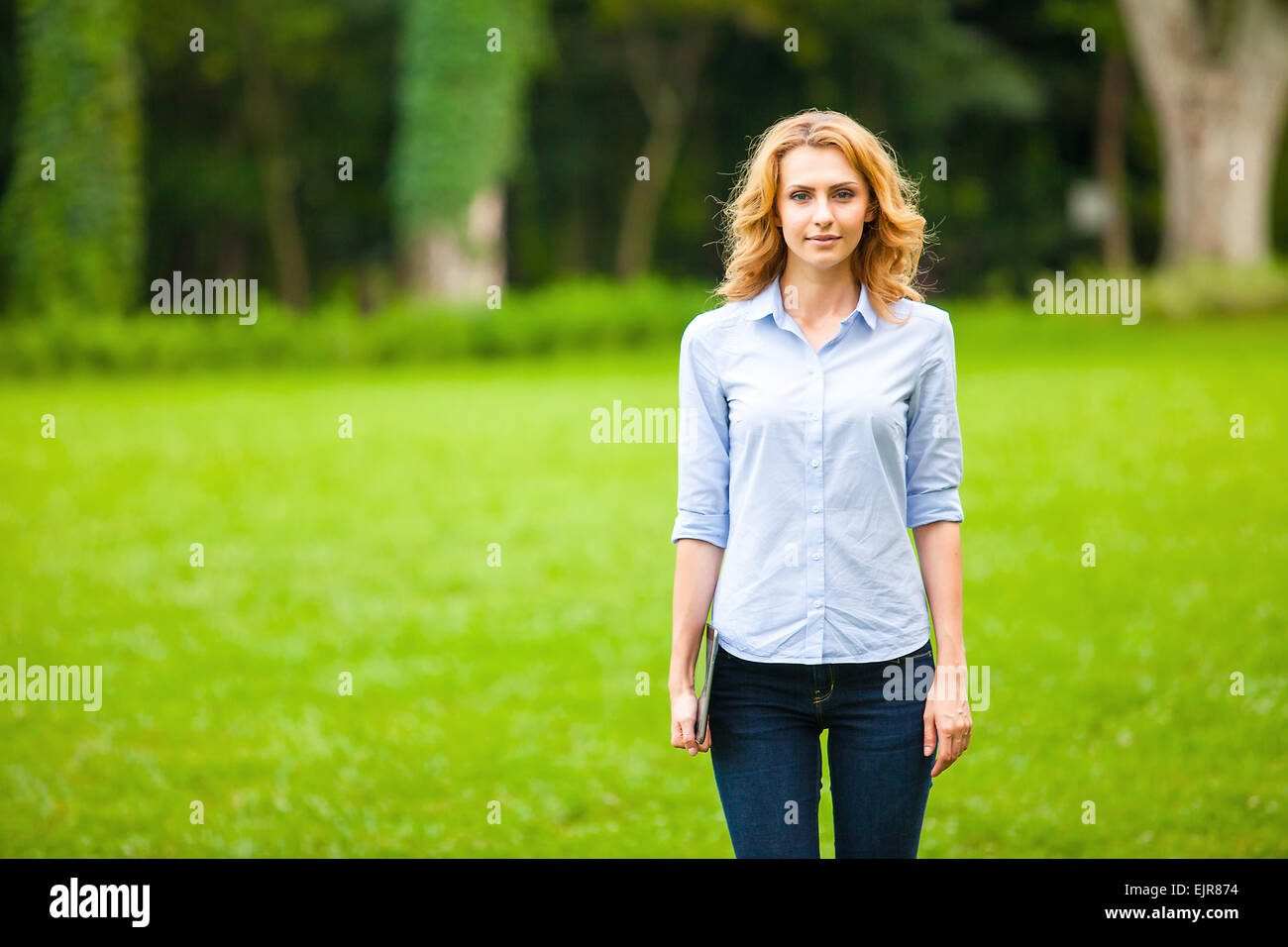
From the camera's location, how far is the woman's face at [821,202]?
3098 millimetres

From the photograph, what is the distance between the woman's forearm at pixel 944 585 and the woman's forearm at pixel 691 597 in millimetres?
511

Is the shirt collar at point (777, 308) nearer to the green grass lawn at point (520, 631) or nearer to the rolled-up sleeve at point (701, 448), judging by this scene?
the rolled-up sleeve at point (701, 448)

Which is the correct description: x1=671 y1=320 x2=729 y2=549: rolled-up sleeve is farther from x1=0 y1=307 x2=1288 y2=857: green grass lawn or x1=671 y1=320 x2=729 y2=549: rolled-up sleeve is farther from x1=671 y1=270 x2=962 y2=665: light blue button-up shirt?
x1=0 y1=307 x2=1288 y2=857: green grass lawn

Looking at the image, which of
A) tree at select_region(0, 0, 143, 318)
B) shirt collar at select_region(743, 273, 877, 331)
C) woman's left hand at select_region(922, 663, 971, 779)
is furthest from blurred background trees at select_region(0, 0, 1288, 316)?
woman's left hand at select_region(922, 663, 971, 779)

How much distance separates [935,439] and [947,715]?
2.14ft

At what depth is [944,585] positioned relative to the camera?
3154 mm

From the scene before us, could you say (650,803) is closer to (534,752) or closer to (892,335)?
(534,752)

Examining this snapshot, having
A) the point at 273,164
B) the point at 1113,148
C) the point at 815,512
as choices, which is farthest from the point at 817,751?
the point at 1113,148

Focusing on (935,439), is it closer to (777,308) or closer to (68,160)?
(777,308)

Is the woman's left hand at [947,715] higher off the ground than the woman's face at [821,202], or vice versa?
the woman's face at [821,202]

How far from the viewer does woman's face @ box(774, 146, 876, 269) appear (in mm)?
3098

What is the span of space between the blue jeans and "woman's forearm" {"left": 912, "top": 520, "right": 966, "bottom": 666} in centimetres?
7

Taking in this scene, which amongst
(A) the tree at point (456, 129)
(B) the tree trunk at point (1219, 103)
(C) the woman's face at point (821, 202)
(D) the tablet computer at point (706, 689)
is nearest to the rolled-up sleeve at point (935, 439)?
(C) the woman's face at point (821, 202)
